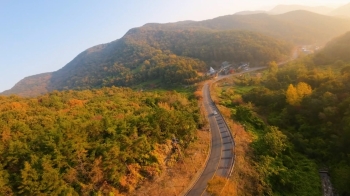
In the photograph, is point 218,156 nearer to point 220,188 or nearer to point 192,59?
point 220,188

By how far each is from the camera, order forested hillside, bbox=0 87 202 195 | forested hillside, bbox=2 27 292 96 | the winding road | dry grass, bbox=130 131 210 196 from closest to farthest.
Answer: forested hillside, bbox=0 87 202 195 < dry grass, bbox=130 131 210 196 < the winding road < forested hillside, bbox=2 27 292 96

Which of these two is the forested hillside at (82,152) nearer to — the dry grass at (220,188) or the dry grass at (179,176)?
the dry grass at (179,176)

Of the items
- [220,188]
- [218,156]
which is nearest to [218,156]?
[218,156]

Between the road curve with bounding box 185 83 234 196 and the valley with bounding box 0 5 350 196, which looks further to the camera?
the road curve with bounding box 185 83 234 196

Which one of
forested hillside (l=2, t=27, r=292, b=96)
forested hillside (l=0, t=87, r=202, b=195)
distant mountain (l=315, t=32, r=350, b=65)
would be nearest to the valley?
forested hillside (l=0, t=87, r=202, b=195)

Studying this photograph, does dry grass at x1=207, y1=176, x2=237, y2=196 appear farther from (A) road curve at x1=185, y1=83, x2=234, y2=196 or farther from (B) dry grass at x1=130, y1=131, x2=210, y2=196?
(B) dry grass at x1=130, y1=131, x2=210, y2=196

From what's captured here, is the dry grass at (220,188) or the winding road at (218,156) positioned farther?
the winding road at (218,156)

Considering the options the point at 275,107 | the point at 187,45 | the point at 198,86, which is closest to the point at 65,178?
the point at 275,107

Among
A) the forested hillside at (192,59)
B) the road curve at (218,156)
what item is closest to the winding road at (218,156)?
the road curve at (218,156)
